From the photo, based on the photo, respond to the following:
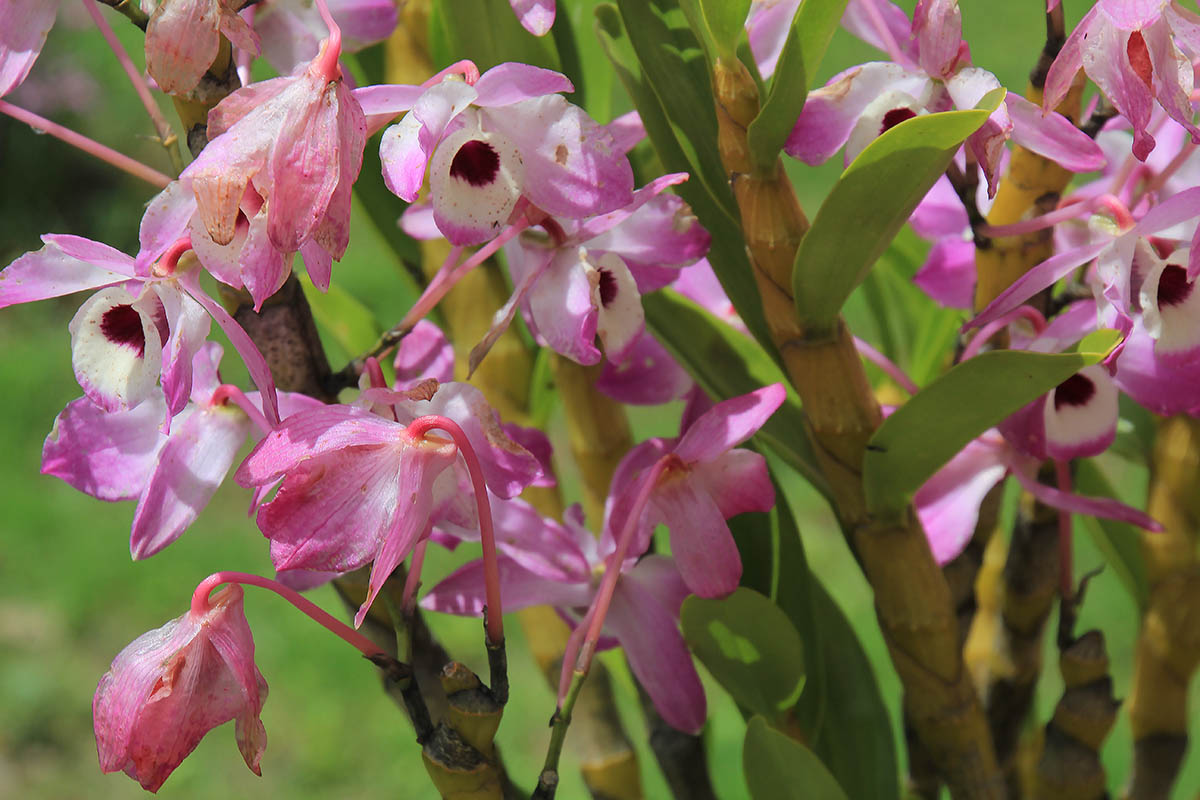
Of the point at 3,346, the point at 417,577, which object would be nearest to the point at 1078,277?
the point at 417,577

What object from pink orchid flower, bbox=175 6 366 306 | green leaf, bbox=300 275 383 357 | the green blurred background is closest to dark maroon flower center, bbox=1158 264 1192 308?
pink orchid flower, bbox=175 6 366 306

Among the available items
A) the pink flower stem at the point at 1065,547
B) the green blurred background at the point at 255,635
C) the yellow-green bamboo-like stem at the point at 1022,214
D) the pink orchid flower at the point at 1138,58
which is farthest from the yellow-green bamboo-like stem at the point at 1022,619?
the green blurred background at the point at 255,635

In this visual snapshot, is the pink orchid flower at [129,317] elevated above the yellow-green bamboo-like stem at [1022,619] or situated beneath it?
elevated above

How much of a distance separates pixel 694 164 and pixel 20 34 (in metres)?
0.22

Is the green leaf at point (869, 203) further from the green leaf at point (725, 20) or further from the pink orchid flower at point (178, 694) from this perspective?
the pink orchid flower at point (178, 694)

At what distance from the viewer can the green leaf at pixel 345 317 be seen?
1.93 feet

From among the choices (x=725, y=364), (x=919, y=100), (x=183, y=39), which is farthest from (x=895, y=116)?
(x=183, y=39)

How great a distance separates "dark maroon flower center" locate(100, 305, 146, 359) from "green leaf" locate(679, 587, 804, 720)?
20cm

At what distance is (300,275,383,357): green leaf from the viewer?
587 millimetres

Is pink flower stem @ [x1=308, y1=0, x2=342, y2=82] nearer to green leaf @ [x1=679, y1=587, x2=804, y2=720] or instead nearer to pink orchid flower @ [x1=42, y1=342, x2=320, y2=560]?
pink orchid flower @ [x1=42, y1=342, x2=320, y2=560]

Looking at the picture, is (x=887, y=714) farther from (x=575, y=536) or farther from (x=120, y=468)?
(x=120, y=468)

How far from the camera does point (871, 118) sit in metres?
0.39

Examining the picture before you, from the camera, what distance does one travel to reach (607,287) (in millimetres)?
406

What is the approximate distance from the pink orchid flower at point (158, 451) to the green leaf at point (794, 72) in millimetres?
165
